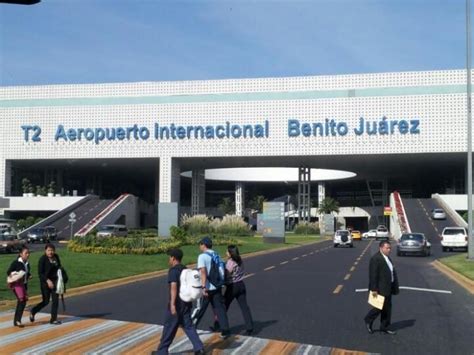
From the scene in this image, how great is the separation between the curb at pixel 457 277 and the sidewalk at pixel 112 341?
9.54 metres

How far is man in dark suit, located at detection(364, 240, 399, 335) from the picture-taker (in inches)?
421

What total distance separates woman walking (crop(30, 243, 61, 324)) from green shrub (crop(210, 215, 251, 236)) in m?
46.7

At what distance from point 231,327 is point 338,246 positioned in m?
40.3

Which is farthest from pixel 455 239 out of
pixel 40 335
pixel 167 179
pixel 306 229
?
pixel 167 179

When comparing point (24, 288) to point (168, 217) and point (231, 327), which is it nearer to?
point (231, 327)

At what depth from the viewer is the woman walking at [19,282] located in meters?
11.2

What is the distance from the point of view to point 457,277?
2111cm

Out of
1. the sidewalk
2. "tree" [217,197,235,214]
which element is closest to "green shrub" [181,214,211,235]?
the sidewalk

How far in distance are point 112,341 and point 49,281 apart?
225 centimetres

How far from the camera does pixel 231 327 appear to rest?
11.4m

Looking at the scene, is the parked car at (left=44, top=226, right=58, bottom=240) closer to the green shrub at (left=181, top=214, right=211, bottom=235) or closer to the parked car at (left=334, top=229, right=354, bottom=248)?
the green shrub at (left=181, top=214, right=211, bottom=235)

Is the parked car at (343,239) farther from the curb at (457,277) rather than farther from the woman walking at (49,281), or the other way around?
the woman walking at (49,281)

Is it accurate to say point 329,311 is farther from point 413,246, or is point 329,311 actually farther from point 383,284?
point 413,246

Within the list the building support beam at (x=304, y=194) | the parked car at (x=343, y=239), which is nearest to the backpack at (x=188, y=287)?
the parked car at (x=343, y=239)
